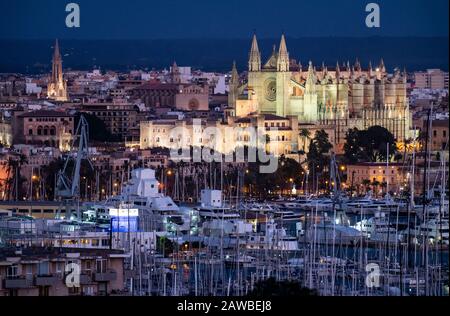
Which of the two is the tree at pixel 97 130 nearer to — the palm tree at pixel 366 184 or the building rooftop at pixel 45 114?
the building rooftop at pixel 45 114

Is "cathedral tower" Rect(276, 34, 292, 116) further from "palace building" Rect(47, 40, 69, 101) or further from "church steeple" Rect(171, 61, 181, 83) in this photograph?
"church steeple" Rect(171, 61, 181, 83)

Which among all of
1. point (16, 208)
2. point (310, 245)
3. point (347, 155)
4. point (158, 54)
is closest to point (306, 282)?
point (310, 245)

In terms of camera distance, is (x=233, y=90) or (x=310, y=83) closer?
(x=310, y=83)

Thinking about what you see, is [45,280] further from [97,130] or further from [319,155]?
[97,130]

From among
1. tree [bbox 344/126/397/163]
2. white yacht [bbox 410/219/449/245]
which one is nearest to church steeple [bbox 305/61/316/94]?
tree [bbox 344/126/397/163]

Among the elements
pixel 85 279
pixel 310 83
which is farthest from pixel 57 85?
pixel 85 279
